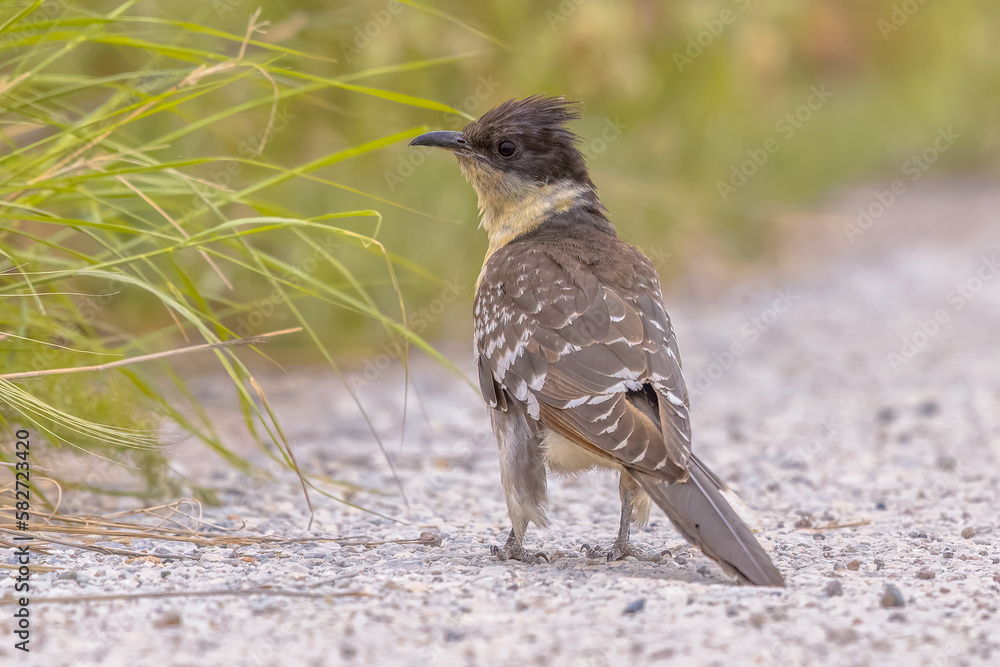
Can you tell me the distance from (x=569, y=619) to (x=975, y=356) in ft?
20.4

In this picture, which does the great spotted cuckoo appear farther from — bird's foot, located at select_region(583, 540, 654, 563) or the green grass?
the green grass

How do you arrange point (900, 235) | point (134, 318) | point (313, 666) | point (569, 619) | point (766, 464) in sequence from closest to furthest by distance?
point (313, 666)
point (569, 619)
point (766, 464)
point (134, 318)
point (900, 235)

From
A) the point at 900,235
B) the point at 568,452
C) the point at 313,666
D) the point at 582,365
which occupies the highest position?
the point at 900,235

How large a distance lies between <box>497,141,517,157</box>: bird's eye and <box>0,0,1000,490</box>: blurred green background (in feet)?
1.06

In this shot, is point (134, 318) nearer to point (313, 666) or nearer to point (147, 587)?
point (147, 587)

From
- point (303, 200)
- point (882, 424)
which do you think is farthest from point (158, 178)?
point (882, 424)

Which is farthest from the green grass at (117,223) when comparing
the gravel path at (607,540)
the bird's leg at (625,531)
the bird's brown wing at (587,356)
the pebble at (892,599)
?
the pebble at (892,599)

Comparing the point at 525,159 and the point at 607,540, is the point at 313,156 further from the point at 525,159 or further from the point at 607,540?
the point at 607,540

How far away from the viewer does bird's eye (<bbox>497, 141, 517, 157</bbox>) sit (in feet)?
16.1

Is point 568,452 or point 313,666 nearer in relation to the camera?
point 313,666

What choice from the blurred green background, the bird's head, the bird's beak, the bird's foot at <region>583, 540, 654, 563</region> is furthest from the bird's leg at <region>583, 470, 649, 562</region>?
the bird's beak

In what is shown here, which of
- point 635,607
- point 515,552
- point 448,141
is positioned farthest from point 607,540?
point 448,141

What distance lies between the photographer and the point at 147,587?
3.31m

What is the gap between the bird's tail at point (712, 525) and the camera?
11.2 feet
